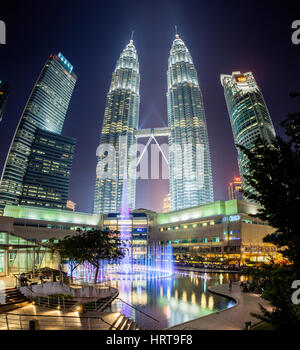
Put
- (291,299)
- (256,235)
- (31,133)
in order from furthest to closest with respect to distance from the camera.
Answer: (31,133)
(256,235)
(291,299)

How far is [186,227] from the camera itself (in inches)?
3895

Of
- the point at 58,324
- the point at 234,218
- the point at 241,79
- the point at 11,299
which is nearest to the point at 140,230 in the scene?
the point at 234,218

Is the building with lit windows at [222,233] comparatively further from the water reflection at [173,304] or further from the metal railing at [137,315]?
the metal railing at [137,315]

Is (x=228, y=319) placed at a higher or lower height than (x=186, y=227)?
lower

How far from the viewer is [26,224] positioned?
294 feet

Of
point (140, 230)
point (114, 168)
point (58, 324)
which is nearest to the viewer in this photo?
point (58, 324)

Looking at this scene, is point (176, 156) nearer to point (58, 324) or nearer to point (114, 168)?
point (114, 168)

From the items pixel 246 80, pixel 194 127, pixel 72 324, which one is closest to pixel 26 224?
pixel 72 324

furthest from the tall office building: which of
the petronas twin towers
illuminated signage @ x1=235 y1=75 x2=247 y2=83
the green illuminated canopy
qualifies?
the green illuminated canopy

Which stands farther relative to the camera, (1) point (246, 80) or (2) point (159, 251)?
(1) point (246, 80)

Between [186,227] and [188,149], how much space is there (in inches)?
3294

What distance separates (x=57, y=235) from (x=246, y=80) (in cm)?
19310
